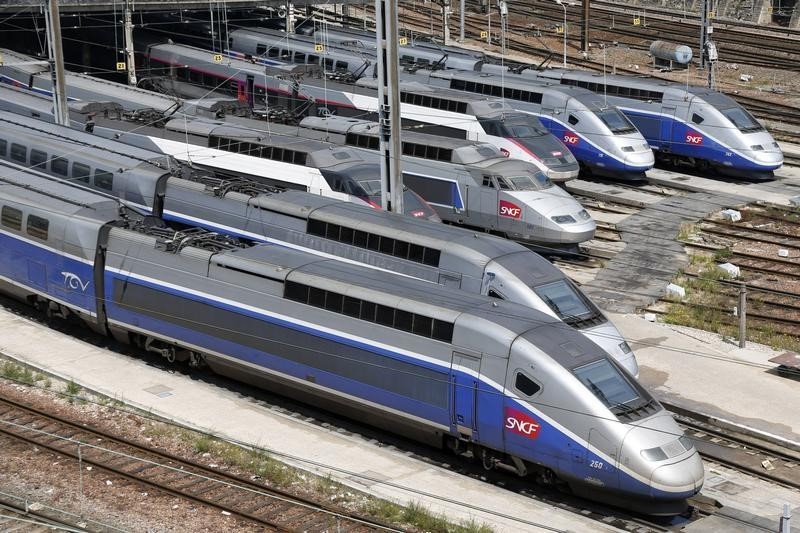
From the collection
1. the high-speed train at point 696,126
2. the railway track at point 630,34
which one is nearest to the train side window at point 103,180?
the high-speed train at point 696,126

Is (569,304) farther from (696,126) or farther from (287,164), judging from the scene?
(696,126)

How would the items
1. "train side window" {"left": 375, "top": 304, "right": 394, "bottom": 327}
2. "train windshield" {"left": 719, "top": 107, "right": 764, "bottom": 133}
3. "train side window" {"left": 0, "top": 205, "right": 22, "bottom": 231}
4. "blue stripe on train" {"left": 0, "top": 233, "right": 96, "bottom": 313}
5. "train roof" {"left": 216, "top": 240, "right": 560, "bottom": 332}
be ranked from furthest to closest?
1. "train windshield" {"left": 719, "top": 107, "right": 764, "bottom": 133}
2. "train side window" {"left": 0, "top": 205, "right": 22, "bottom": 231}
3. "blue stripe on train" {"left": 0, "top": 233, "right": 96, "bottom": 313}
4. "train side window" {"left": 375, "top": 304, "right": 394, "bottom": 327}
5. "train roof" {"left": 216, "top": 240, "right": 560, "bottom": 332}

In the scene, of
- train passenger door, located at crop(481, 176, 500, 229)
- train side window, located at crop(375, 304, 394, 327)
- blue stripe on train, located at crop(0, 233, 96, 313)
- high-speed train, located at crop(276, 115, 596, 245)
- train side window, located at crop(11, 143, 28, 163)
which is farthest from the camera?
train side window, located at crop(11, 143, 28, 163)

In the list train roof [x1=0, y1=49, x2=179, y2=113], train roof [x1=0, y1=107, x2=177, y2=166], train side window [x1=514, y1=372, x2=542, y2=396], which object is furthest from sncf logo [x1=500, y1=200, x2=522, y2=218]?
train side window [x1=514, y1=372, x2=542, y2=396]

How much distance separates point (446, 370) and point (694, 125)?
93.3 feet

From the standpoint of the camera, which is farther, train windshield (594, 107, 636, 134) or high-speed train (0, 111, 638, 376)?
train windshield (594, 107, 636, 134)

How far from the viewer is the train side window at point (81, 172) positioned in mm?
37500

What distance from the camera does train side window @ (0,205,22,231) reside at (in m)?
32.4

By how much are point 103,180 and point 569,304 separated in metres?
16.2

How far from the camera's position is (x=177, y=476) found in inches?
958

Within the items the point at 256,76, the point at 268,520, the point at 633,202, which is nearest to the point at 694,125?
the point at 633,202

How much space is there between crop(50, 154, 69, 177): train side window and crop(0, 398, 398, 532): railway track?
39.7 feet

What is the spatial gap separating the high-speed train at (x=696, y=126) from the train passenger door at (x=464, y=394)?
26908 millimetres

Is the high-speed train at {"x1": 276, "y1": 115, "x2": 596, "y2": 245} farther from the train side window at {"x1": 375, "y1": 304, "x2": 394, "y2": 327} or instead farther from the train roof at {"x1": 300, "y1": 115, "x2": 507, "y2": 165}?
the train side window at {"x1": 375, "y1": 304, "x2": 394, "y2": 327}
